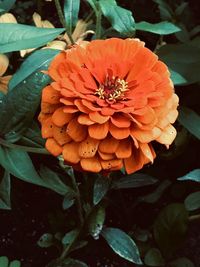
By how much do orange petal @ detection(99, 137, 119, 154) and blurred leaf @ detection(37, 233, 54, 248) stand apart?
0.40m

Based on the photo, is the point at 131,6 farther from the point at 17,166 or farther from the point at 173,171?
the point at 17,166

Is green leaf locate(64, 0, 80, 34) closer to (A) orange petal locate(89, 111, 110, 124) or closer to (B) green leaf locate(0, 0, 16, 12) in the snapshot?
(B) green leaf locate(0, 0, 16, 12)

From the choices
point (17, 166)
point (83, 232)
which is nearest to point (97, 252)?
point (83, 232)

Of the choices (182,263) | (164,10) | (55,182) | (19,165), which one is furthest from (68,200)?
(164,10)

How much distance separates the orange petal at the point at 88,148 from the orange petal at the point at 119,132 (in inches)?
0.9

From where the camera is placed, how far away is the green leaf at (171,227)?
0.95 metres

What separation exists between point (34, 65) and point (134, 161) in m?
0.21

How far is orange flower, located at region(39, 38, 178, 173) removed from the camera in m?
0.59

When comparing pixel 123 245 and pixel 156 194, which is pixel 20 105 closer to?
pixel 123 245

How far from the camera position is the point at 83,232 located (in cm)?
92

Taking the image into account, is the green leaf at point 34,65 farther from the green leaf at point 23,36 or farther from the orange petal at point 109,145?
the orange petal at point 109,145

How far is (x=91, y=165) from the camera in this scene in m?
0.61

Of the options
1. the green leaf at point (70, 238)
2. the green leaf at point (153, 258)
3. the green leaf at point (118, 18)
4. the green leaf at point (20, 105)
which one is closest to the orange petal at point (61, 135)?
the green leaf at point (20, 105)

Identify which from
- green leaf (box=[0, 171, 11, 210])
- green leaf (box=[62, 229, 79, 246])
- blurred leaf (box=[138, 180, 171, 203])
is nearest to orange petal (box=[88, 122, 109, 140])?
green leaf (box=[0, 171, 11, 210])
